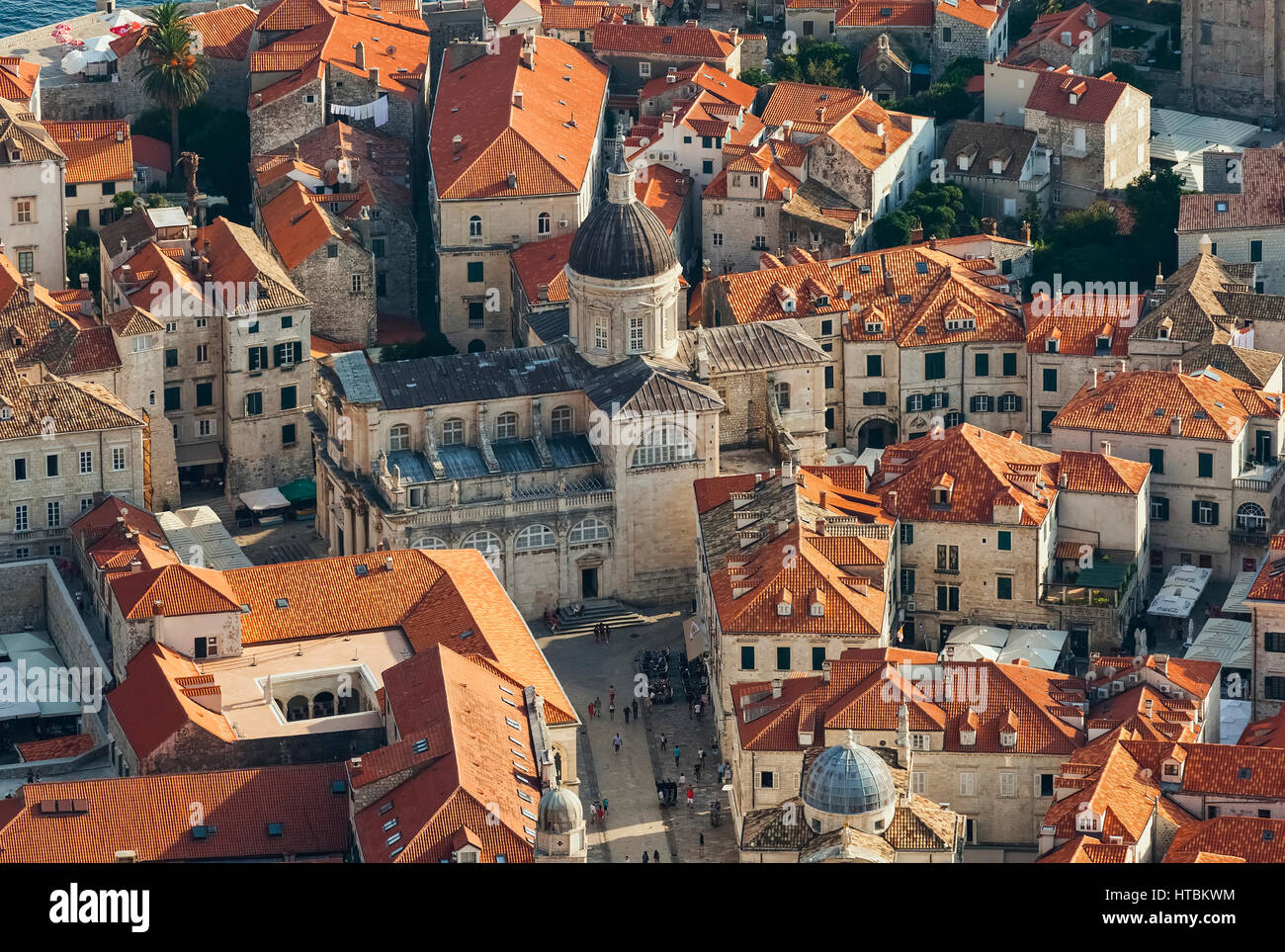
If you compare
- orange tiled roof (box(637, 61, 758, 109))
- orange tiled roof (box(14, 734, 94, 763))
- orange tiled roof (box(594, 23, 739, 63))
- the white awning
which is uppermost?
orange tiled roof (box(594, 23, 739, 63))

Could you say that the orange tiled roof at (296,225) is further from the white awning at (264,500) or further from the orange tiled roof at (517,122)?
the white awning at (264,500)

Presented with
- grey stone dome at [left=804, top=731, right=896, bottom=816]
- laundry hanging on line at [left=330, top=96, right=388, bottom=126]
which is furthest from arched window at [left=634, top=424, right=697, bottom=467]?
laundry hanging on line at [left=330, top=96, right=388, bottom=126]

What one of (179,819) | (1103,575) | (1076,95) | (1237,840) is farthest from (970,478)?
(1076,95)

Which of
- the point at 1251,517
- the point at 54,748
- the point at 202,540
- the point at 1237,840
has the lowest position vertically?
the point at 54,748

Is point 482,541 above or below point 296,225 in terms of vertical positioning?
below

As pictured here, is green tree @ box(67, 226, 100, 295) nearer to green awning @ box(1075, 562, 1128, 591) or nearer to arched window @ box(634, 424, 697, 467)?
arched window @ box(634, 424, 697, 467)

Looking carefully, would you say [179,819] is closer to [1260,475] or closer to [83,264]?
[1260,475]

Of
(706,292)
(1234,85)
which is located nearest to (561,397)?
(706,292)
